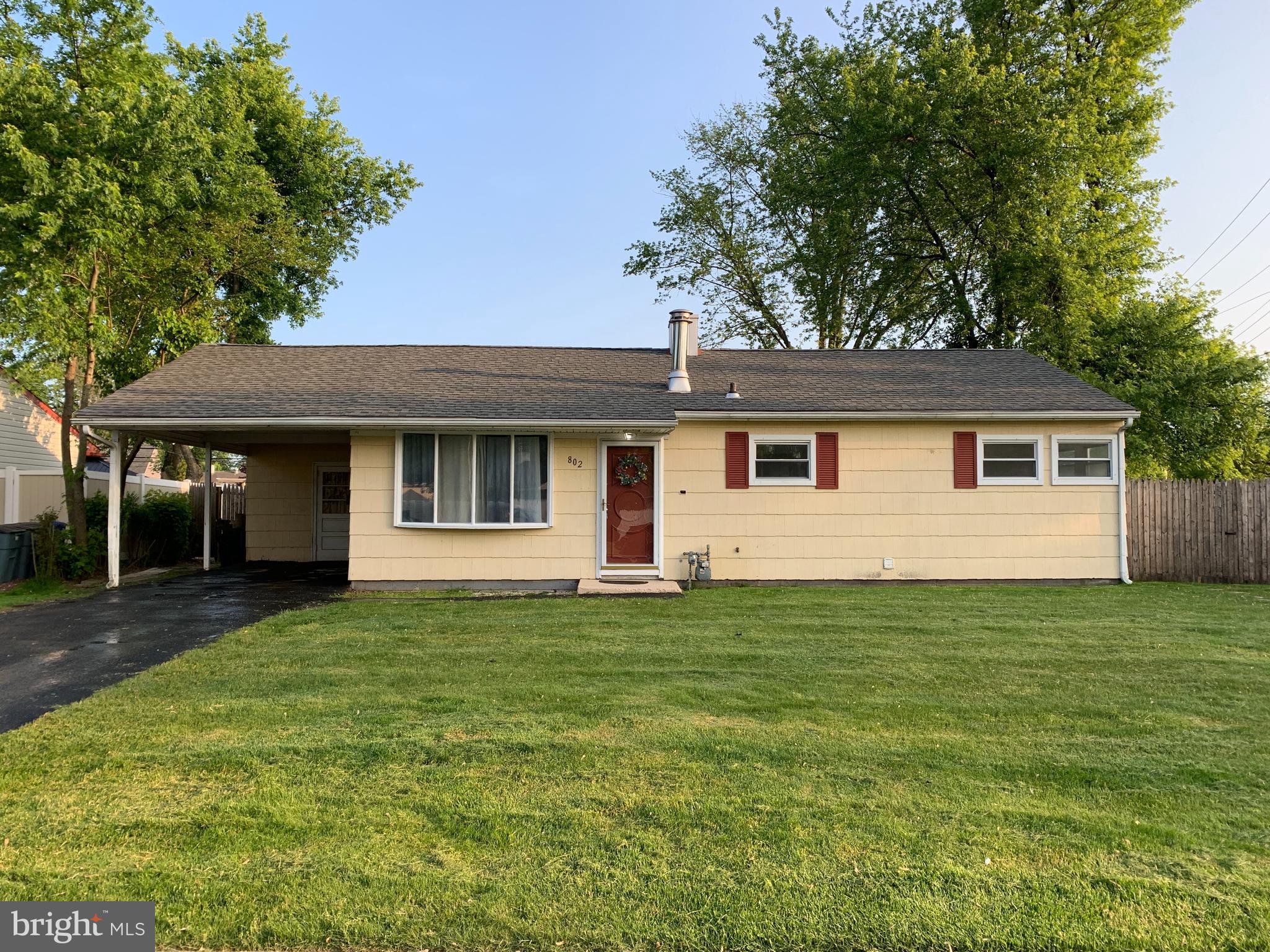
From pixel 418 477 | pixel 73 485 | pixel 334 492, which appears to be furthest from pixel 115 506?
pixel 418 477

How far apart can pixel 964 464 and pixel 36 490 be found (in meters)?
17.9

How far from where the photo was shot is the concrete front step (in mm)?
10438

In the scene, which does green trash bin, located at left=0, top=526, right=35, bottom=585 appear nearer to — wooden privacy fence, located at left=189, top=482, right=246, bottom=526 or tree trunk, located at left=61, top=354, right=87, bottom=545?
tree trunk, located at left=61, top=354, right=87, bottom=545

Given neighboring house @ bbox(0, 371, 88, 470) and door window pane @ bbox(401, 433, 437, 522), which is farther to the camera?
neighboring house @ bbox(0, 371, 88, 470)

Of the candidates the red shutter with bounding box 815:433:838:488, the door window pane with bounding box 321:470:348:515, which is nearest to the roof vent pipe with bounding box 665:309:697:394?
the red shutter with bounding box 815:433:838:488

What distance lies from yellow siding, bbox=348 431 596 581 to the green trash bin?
5.34m

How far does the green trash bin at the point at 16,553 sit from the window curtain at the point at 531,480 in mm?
7664

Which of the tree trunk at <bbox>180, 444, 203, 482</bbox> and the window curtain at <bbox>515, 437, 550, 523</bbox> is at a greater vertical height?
the tree trunk at <bbox>180, 444, 203, 482</bbox>

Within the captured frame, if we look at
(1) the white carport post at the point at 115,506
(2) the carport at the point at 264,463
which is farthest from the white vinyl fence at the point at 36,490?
(1) the white carport post at the point at 115,506

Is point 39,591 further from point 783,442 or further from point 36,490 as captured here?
point 783,442

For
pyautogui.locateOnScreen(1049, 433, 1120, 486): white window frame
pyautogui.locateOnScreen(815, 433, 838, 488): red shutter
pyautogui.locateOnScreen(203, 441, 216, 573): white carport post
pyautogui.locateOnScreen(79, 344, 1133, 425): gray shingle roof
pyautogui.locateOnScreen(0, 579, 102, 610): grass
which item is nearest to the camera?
pyautogui.locateOnScreen(0, 579, 102, 610): grass

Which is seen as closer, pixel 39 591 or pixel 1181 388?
pixel 39 591

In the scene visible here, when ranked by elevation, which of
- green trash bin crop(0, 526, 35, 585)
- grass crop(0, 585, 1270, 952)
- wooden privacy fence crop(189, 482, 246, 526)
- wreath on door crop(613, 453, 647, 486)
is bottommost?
grass crop(0, 585, 1270, 952)

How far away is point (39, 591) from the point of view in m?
11.1
